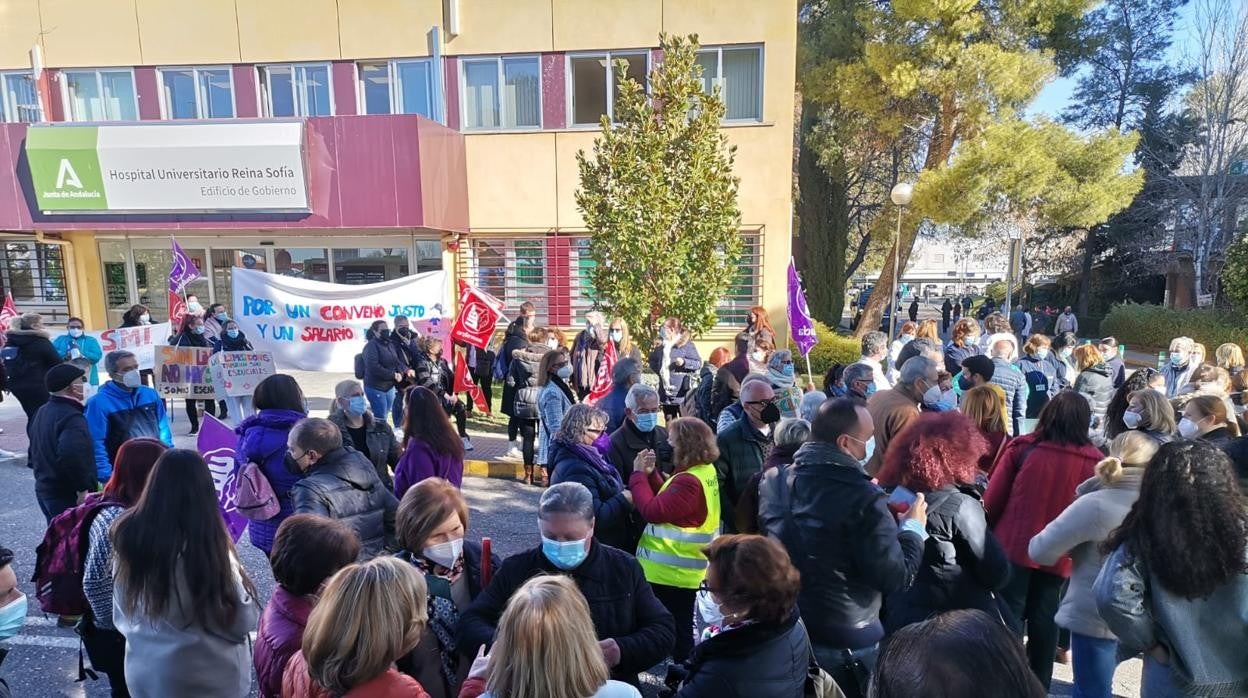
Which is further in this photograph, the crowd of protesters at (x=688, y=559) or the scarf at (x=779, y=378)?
the scarf at (x=779, y=378)

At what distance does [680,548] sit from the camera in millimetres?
3559

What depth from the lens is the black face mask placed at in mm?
4219

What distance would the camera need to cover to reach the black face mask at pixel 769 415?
4.22 m

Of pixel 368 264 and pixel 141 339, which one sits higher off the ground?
pixel 368 264

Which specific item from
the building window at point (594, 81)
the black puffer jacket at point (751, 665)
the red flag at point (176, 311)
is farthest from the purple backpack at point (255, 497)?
the building window at point (594, 81)

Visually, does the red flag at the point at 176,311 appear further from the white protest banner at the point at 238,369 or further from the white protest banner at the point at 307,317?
the white protest banner at the point at 238,369

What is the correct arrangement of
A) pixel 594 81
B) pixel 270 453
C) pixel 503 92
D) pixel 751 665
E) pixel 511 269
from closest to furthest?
pixel 751 665 < pixel 270 453 < pixel 594 81 < pixel 503 92 < pixel 511 269

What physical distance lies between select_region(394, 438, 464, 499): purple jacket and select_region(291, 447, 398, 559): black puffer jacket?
52cm

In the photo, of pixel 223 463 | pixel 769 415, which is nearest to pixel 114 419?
pixel 223 463

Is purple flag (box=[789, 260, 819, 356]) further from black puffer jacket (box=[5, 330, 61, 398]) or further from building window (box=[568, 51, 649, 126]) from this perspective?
black puffer jacket (box=[5, 330, 61, 398])

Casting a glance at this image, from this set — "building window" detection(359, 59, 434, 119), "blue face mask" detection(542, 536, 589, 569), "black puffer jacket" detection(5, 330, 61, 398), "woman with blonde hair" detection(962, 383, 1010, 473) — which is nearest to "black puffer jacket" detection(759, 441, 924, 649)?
"blue face mask" detection(542, 536, 589, 569)

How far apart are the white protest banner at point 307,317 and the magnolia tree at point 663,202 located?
291cm

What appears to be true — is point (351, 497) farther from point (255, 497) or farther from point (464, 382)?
point (464, 382)

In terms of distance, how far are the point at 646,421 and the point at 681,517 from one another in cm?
108
